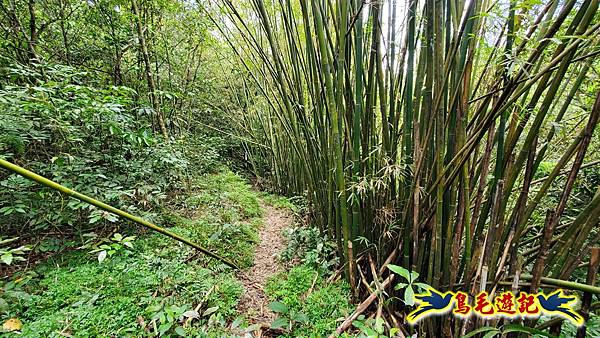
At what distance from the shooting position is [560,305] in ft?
2.53

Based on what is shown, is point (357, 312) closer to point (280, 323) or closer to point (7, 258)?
point (280, 323)

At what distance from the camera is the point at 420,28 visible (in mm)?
1172

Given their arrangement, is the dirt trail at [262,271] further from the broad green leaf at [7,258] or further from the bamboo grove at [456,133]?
the broad green leaf at [7,258]

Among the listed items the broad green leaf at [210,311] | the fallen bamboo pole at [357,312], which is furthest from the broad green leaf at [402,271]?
the broad green leaf at [210,311]

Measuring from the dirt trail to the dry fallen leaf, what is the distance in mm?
972

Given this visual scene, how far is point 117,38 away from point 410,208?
307 cm

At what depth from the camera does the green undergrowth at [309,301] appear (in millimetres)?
1316

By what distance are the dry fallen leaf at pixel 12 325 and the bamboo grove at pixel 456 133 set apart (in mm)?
1543

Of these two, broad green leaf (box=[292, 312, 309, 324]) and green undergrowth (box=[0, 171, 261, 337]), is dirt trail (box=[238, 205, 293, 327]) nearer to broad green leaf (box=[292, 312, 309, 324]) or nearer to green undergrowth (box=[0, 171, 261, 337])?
green undergrowth (box=[0, 171, 261, 337])

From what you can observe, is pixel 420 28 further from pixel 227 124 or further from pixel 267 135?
pixel 227 124

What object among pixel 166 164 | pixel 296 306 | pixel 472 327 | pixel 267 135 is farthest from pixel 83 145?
pixel 267 135

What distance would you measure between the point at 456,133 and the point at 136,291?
5.80 ft

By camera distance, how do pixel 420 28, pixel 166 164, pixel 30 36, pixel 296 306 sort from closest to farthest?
1. pixel 420 28
2. pixel 296 306
3. pixel 30 36
4. pixel 166 164

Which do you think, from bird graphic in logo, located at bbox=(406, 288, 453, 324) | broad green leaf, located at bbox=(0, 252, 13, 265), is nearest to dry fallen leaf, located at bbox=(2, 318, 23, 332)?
broad green leaf, located at bbox=(0, 252, 13, 265)
